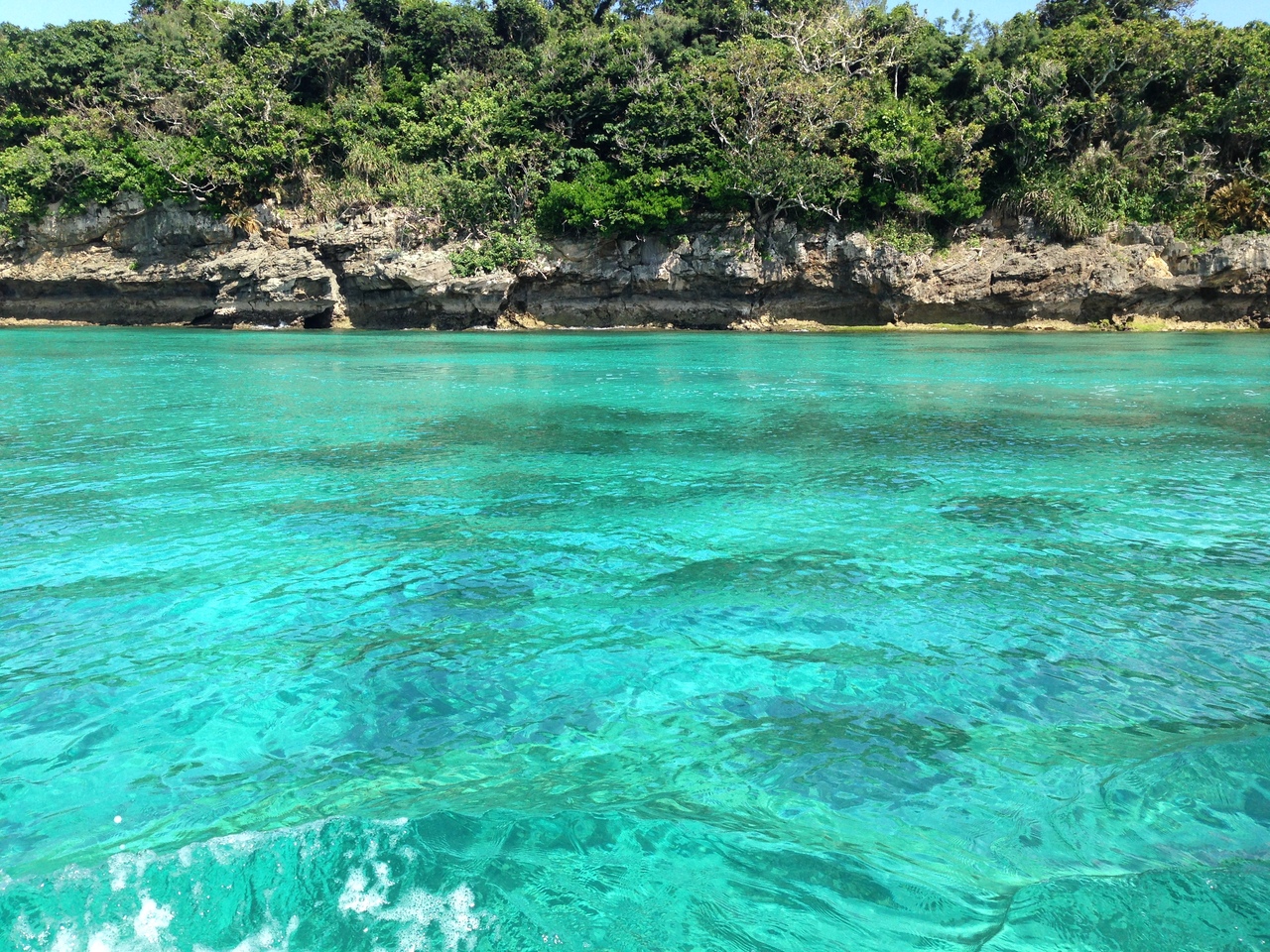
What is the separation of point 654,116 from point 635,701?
31791 millimetres

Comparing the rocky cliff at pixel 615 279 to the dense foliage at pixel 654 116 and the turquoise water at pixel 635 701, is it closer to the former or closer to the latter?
the dense foliage at pixel 654 116

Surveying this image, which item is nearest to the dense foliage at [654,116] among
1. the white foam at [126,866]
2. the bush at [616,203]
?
the bush at [616,203]

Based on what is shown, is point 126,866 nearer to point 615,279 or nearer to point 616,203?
point 616,203

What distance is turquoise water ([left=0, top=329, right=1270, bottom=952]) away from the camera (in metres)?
2.15

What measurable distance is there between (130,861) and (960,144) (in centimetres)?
3260

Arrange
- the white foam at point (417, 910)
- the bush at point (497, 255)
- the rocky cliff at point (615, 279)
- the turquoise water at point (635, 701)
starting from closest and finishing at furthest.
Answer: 1. the white foam at point (417, 910)
2. the turquoise water at point (635, 701)
3. the rocky cliff at point (615, 279)
4. the bush at point (497, 255)

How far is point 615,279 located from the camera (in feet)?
109

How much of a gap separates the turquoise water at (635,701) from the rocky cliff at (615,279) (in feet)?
80.3

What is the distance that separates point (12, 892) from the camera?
6.97 feet

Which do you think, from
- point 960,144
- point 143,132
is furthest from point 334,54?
point 960,144

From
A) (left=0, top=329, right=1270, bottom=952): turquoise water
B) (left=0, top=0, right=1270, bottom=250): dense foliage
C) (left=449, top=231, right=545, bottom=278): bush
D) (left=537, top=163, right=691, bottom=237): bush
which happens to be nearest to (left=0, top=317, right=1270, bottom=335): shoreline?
(left=449, top=231, right=545, bottom=278): bush

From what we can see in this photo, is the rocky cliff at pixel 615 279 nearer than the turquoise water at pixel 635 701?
No

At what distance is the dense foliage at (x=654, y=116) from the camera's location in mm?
29562

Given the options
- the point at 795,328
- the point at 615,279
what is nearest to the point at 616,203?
the point at 615,279
